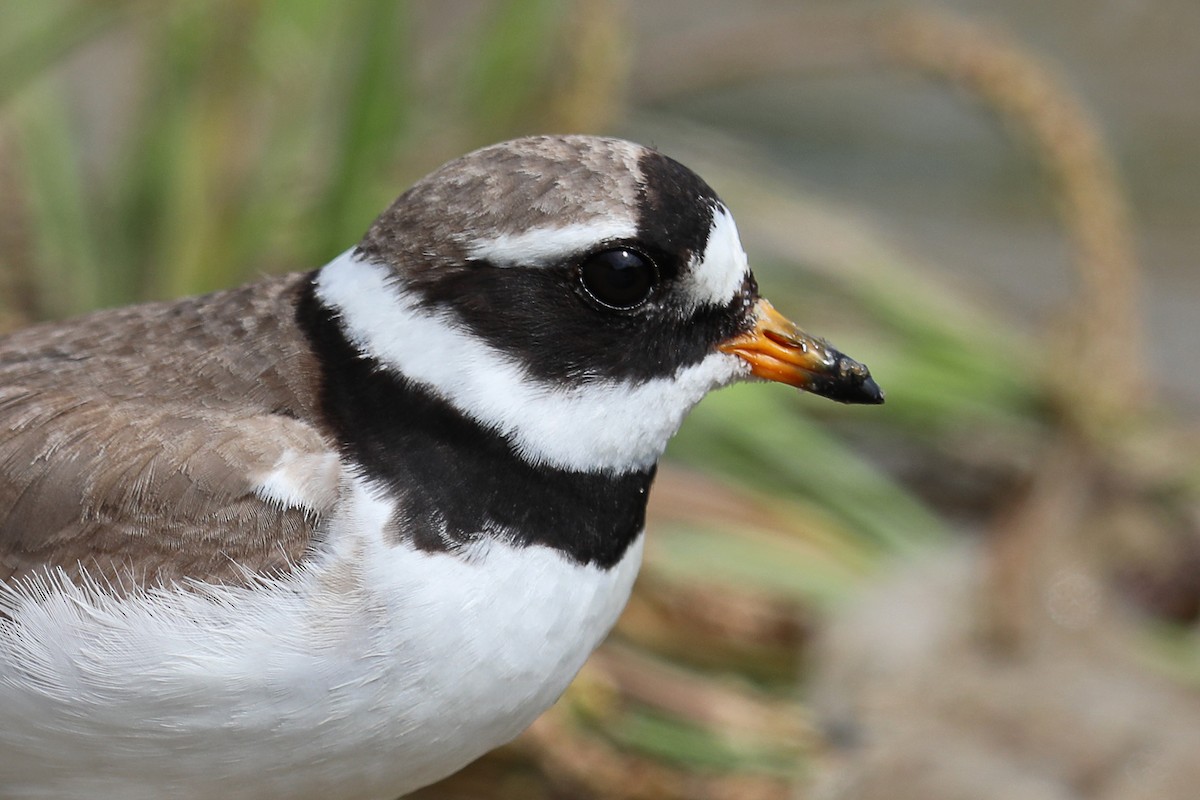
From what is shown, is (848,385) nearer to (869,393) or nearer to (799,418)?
(869,393)

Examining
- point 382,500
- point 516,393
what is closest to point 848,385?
point 516,393

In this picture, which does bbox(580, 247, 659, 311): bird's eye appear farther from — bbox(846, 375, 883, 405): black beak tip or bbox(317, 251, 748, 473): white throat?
bbox(846, 375, 883, 405): black beak tip

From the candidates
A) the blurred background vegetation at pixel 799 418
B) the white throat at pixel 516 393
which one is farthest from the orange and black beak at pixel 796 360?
the blurred background vegetation at pixel 799 418

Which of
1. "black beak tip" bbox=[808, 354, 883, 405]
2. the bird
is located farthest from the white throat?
"black beak tip" bbox=[808, 354, 883, 405]

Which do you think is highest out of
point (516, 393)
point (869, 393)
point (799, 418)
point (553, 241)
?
point (553, 241)

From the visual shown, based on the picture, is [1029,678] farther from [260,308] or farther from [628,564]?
[260,308]

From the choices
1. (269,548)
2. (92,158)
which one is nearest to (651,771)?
(269,548)

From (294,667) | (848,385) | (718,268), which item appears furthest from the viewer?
(848,385)
